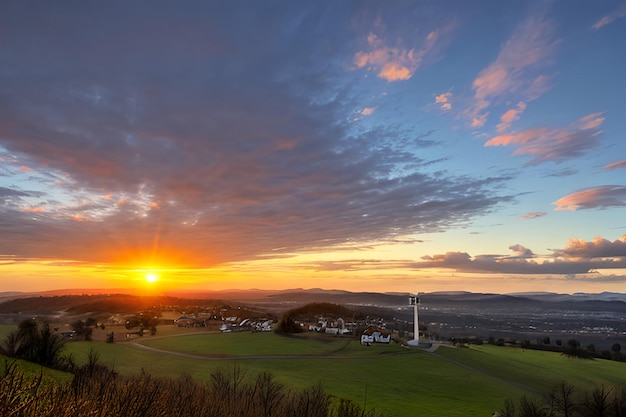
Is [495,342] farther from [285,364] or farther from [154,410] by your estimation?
[154,410]

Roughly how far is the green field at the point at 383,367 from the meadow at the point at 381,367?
15 cm

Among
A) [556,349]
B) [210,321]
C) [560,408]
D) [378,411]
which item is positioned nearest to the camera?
[378,411]

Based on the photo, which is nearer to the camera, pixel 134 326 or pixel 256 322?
pixel 134 326

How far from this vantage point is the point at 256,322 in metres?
142

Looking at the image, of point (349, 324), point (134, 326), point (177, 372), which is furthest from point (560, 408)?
point (134, 326)

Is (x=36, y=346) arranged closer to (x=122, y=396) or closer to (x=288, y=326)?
(x=122, y=396)

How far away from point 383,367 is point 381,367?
0.40m

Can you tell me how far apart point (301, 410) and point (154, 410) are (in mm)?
15527

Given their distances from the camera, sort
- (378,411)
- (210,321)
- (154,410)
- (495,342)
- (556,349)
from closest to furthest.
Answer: (154,410) < (378,411) < (556,349) < (495,342) < (210,321)

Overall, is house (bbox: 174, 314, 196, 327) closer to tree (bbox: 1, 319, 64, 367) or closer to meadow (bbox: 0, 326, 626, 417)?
meadow (bbox: 0, 326, 626, 417)

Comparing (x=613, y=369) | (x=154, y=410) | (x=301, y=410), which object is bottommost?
(x=613, y=369)

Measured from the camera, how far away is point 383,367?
80.2m

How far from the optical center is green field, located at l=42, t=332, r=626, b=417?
61.6 m

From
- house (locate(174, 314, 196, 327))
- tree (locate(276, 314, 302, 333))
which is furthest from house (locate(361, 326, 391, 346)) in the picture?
house (locate(174, 314, 196, 327))
